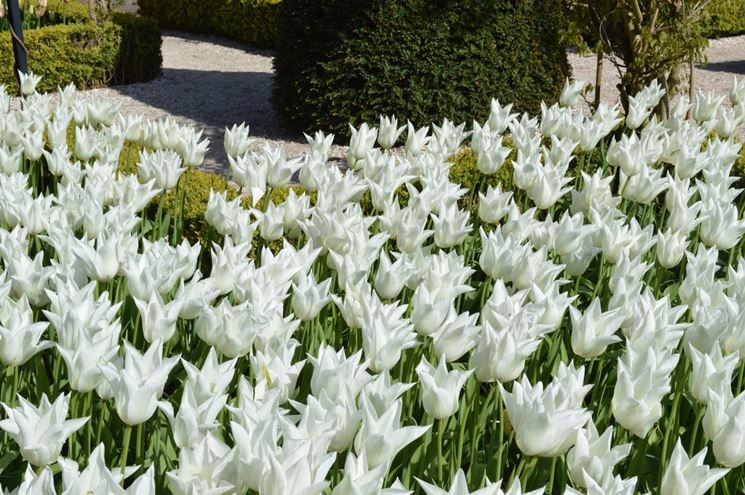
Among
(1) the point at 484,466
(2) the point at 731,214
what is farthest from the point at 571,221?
(1) the point at 484,466

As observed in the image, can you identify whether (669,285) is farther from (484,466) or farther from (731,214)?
(484,466)

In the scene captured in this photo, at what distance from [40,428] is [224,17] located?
1376 centimetres

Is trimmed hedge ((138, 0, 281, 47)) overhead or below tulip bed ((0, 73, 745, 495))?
below

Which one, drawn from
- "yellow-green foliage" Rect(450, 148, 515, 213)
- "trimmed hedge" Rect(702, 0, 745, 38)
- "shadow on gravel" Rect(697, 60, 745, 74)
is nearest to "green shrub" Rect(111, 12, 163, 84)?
"yellow-green foliage" Rect(450, 148, 515, 213)

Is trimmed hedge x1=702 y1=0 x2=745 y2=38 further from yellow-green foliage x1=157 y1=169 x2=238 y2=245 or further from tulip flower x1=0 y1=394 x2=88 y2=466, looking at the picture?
tulip flower x1=0 y1=394 x2=88 y2=466

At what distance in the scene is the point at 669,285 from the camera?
3980mm

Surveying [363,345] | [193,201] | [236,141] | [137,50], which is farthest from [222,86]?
[363,345]

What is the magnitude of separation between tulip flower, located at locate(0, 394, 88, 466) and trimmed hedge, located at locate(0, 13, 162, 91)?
900cm

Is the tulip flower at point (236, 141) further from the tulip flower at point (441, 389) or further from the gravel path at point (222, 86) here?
the gravel path at point (222, 86)

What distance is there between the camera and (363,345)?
95.9 inches

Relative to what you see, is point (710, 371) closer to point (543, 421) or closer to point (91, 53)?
point (543, 421)

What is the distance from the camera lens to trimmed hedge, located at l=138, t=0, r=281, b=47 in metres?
14.3

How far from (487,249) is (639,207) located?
6.63 ft

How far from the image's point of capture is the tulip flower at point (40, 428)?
188 centimetres
